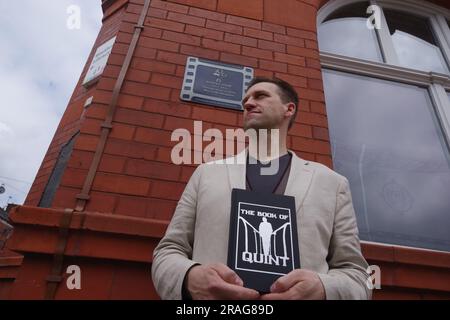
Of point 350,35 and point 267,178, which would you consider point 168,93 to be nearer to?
point 267,178

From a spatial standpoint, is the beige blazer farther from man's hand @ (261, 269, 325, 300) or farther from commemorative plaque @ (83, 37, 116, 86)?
commemorative plaque @ (83, 37, 116, 86)

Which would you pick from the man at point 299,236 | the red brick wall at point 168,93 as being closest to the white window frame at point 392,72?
the red brick wall at point 168,93

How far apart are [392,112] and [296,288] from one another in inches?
92.0

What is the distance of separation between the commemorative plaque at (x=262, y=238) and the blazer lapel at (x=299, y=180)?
0.19 feet

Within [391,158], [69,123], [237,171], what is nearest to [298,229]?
[237,171]

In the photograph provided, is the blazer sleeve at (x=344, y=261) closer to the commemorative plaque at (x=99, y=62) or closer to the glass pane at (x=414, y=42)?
the commemorative plaque at (x=99, y=62)

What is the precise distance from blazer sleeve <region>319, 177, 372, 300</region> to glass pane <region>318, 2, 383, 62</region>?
6.90 feet

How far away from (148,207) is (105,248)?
0.91ft

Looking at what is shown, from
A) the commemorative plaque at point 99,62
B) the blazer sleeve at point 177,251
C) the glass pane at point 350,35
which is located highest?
the glass pane at point 350,35

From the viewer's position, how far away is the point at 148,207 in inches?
56.3

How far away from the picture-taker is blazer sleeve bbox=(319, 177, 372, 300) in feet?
2.56

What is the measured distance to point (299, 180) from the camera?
1.04 metres

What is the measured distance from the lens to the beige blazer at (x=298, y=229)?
0.84m
